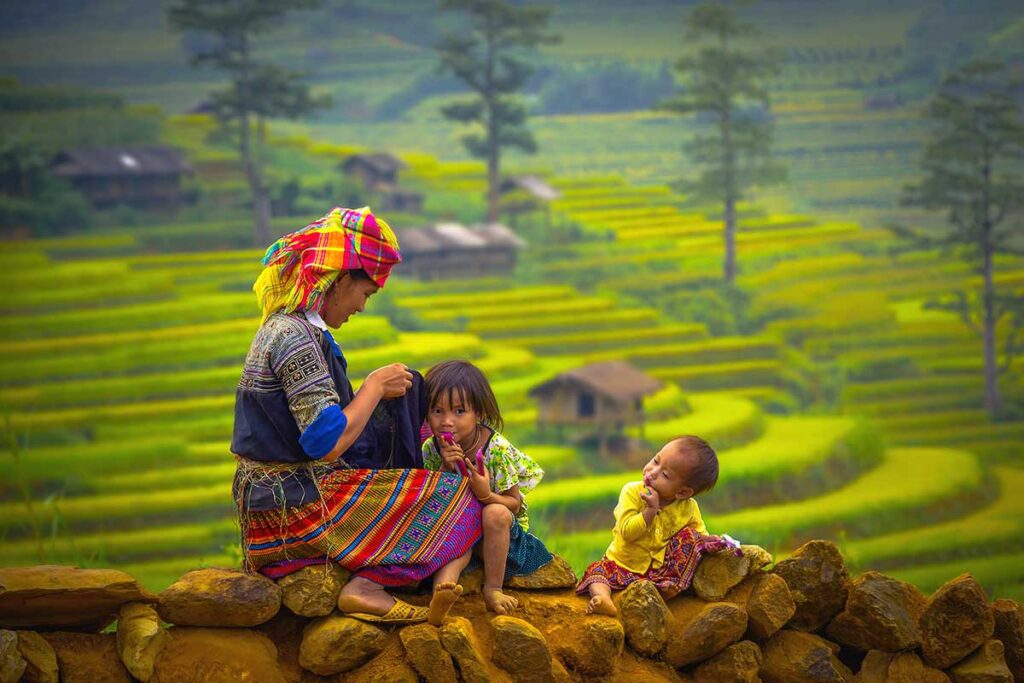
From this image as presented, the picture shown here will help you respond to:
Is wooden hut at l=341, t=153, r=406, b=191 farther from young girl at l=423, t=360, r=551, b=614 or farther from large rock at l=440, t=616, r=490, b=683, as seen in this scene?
large rock at l=440, t=616, r=490, b=683

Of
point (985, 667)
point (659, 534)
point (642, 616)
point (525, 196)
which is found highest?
point (525, 196)

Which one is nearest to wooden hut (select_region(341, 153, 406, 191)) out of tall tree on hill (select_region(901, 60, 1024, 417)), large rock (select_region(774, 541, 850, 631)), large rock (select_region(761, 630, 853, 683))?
tall tree on hill (select_region(901, 60, 1024, 417))

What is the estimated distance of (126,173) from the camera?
20.4 metres

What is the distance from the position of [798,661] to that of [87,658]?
6.69ft

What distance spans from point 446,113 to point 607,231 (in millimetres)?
2981

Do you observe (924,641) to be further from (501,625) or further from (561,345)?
(561,345)

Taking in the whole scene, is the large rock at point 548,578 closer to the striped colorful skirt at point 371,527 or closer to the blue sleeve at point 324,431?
the striped colorful skirt at point 371,527

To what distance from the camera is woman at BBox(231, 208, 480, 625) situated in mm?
3703

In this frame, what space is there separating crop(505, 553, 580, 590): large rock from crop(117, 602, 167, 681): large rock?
1.03 meters

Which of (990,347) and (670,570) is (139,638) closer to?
(670,570)

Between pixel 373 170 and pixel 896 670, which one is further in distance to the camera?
pixel 373 170

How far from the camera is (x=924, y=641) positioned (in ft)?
14.2

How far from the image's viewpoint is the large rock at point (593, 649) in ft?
13.1

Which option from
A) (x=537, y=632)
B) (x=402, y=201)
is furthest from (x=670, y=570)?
(x=402, y=201)
